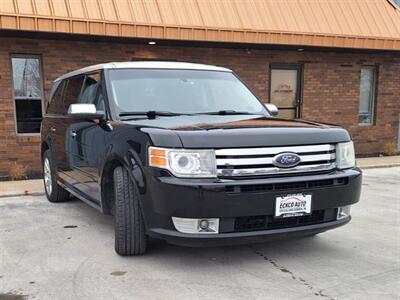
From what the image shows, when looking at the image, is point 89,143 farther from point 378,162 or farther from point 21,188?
point 378,162

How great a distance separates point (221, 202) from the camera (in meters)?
3.43

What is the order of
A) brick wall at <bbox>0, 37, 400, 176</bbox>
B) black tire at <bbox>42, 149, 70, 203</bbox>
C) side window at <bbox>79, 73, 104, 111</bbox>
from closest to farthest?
1. side window at <bbox>79, 73, 104, 111</bbox>
2. black tire at <bbox>42, 149, 70, 203</bbox>
3. brick wall at <bbox>0, 37, 400, 176</bbox>

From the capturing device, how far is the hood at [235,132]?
3.53 metres

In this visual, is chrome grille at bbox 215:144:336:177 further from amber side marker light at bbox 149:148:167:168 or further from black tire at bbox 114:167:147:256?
black tire at bbox 114:167:147:256

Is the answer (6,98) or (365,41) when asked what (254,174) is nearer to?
(6,98)

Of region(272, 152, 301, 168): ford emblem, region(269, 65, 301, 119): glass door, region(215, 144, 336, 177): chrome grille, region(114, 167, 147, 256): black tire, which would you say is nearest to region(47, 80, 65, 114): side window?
region(114, 167, 147, 256): black tire

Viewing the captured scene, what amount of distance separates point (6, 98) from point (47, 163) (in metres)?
2.75

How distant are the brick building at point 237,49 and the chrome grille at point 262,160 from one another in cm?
570

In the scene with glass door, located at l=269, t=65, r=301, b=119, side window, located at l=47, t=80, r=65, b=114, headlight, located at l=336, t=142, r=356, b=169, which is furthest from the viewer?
glass door, located at l=269, t=65, r=301, b=119

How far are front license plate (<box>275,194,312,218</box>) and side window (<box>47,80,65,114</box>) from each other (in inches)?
139

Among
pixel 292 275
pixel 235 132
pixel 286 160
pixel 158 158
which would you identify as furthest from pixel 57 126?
pixel 292 275

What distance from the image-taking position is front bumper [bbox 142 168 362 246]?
343 centimetres

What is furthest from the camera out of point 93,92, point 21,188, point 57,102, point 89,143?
point 21,188

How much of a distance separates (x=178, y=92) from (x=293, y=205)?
76.2 inches
